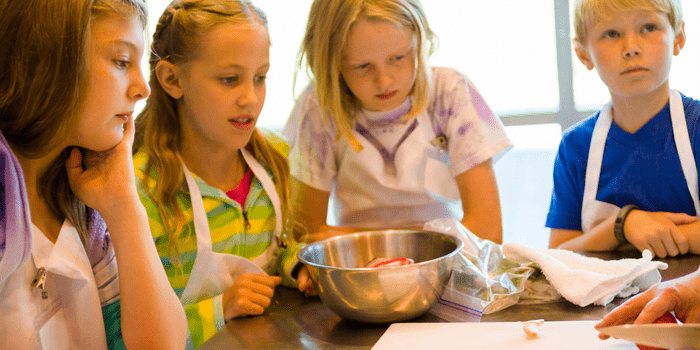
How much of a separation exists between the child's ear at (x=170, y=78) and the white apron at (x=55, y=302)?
0.33 metres

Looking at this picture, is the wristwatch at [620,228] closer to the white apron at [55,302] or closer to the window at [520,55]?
the white apron at [55,302]

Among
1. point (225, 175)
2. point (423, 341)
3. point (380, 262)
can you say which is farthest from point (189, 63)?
point (423, 341)

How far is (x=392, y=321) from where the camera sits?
29.3 inches

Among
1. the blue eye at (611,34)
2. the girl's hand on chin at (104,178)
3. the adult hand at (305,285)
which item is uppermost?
the blue eye at (611,34)

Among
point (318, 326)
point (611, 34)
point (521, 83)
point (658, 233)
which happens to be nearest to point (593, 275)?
point (658, 233)

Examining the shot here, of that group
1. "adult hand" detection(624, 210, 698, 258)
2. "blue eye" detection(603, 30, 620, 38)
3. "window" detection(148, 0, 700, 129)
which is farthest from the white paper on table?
"window" detection(148, 0, 700, 129)

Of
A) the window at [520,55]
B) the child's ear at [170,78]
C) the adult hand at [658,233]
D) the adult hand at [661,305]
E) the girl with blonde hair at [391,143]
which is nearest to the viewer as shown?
the adult hand at [661,305]

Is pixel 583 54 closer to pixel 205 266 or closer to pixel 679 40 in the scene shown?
pixel 679 40

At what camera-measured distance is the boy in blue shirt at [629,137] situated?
1.09m

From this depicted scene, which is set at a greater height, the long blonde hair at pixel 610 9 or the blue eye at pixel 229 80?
the long blonde hair at pixel 610 9

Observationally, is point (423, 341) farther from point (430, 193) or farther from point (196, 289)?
point (430, 193)

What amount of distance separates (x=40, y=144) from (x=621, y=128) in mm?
1090

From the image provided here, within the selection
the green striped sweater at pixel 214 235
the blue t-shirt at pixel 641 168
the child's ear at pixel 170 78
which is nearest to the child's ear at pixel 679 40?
the blue t-shirt at pixel 641 168

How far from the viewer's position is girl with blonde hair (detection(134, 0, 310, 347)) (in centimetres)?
97
